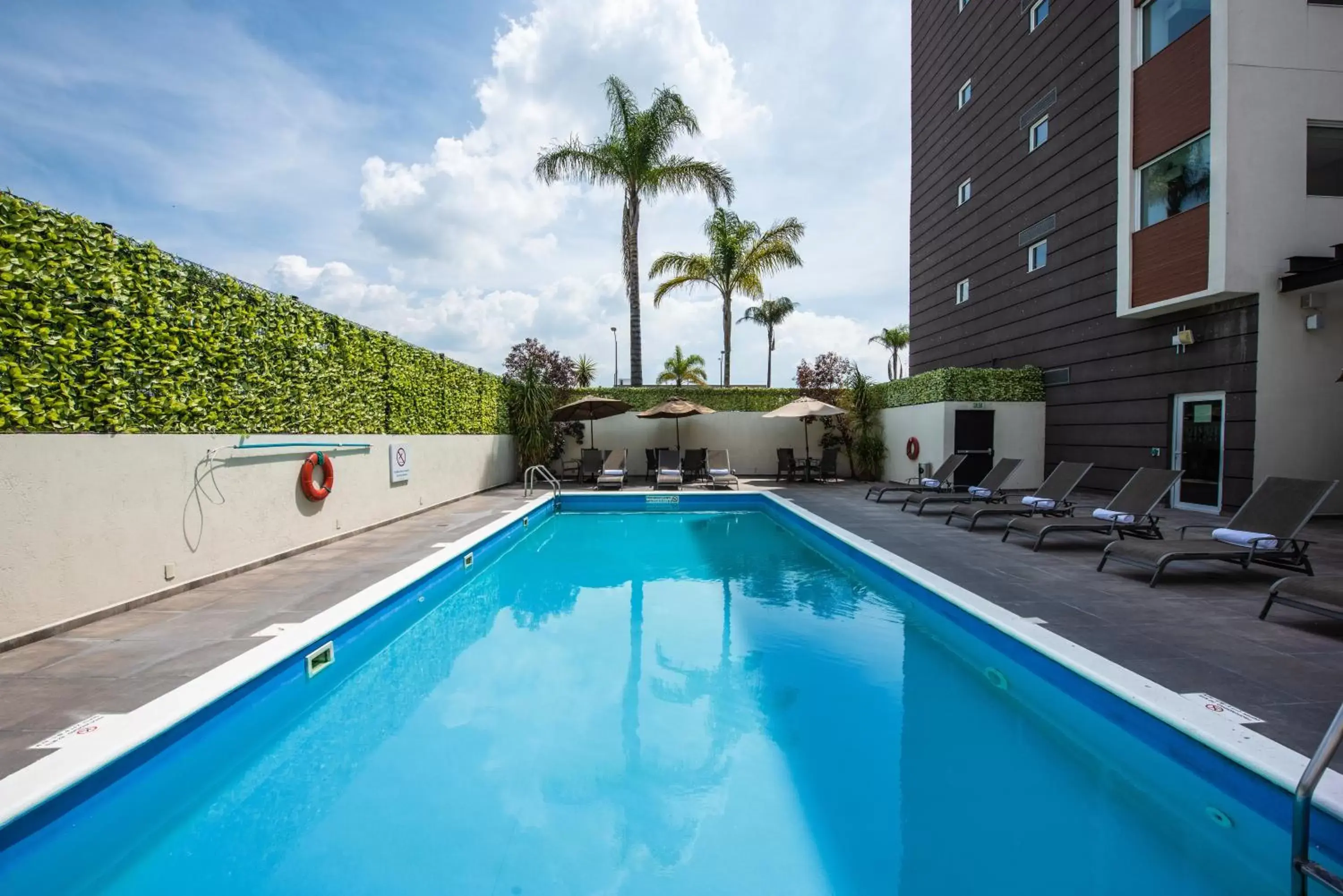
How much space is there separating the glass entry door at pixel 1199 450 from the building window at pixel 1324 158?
2.91 m

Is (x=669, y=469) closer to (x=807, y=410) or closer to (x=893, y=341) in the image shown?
(x=807, y=410)

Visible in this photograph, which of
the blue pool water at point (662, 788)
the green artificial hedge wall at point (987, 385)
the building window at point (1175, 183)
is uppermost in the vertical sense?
the building window at point (1175, 183)

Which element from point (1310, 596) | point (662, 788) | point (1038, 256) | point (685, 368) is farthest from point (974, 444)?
point (685, 368)

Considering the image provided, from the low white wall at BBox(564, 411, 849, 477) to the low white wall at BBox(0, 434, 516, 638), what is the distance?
8974 mm

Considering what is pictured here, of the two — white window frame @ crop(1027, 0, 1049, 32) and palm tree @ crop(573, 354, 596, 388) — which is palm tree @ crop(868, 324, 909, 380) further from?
white window frame @ crop(1027, 0, 1049, 32)

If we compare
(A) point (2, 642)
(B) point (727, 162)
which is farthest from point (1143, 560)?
(B) point (727, 162)

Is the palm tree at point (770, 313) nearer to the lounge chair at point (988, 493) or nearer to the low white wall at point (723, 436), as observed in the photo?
the low white wall at point (723, 436)

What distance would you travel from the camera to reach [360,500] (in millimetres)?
8094

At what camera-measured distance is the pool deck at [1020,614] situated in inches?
116

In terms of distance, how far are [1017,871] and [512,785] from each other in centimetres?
220

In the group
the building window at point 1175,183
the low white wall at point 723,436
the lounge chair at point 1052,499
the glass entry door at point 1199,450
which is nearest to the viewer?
the lounge chair at point 1052,499

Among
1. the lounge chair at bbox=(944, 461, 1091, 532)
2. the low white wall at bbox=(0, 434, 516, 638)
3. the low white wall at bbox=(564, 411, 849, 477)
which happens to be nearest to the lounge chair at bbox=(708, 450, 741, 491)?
the low white wall at bbox=(564, 411, 849, 477)

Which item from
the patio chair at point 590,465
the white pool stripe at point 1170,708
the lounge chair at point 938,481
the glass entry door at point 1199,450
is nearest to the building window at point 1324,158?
the glass entry door at point 1199,450

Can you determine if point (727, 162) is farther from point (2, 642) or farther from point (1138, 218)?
point (2, 642)
